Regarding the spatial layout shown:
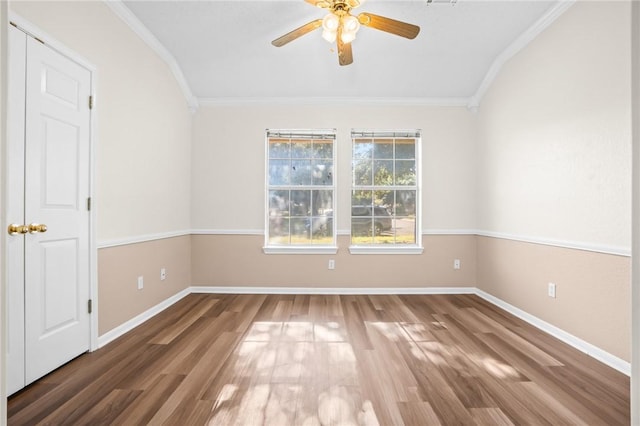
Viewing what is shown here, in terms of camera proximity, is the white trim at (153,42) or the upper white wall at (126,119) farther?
the white trim at (153,42)

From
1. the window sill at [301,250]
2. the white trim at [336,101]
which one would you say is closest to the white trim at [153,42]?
the white trim at [336,101]

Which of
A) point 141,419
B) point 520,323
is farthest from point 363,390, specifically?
point 520,323

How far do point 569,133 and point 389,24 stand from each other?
1768 millimetres

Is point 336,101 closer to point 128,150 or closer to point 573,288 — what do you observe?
point 128,150

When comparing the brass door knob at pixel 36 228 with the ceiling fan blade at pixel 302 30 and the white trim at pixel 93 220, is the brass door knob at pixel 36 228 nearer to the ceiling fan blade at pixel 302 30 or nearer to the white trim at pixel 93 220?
the white trim at pixel 93 220

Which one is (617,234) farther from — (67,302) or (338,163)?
(67,302)

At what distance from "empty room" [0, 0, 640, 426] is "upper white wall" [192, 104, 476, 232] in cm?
3

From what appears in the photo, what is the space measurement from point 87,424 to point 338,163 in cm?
332

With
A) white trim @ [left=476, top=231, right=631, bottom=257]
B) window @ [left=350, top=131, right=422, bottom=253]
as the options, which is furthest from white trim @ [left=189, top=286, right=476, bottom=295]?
white trim @ [left=476, top=231, right=631, bottom=257]

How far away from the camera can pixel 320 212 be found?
161 inches

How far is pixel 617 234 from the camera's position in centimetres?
215

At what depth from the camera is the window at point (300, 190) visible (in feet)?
13.4

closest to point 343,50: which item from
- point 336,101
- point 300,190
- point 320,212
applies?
point 336,101

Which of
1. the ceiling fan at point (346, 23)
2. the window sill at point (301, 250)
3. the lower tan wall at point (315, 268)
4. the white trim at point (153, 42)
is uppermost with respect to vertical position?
the white trim at point (153, 42)
